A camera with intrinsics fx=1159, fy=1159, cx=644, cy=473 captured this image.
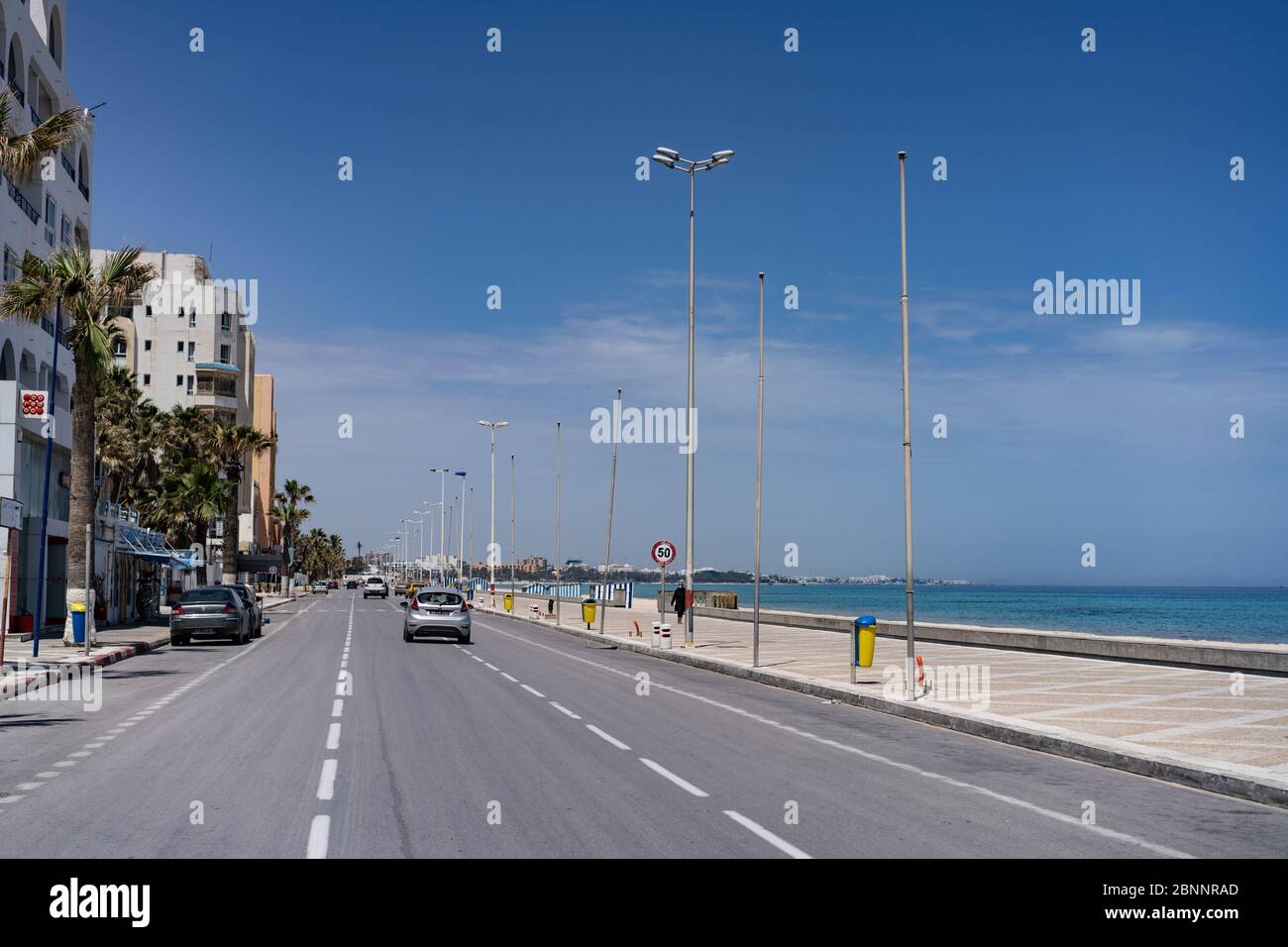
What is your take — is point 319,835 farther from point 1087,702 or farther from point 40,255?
point 40,255

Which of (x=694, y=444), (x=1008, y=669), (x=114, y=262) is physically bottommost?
(x=1008, y=669)

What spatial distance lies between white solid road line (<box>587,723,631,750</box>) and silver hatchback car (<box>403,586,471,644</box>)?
2074cm

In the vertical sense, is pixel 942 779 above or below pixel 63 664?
above

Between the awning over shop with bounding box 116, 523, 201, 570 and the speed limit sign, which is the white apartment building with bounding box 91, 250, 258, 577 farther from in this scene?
the speed limit sign

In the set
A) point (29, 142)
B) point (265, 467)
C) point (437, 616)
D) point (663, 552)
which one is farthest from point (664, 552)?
point (265, 467)

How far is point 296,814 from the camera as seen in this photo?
8945 millimetres

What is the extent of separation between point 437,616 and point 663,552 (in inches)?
287

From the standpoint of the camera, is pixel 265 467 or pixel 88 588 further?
pixel 265 467

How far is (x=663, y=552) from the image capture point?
3475 centimetres
